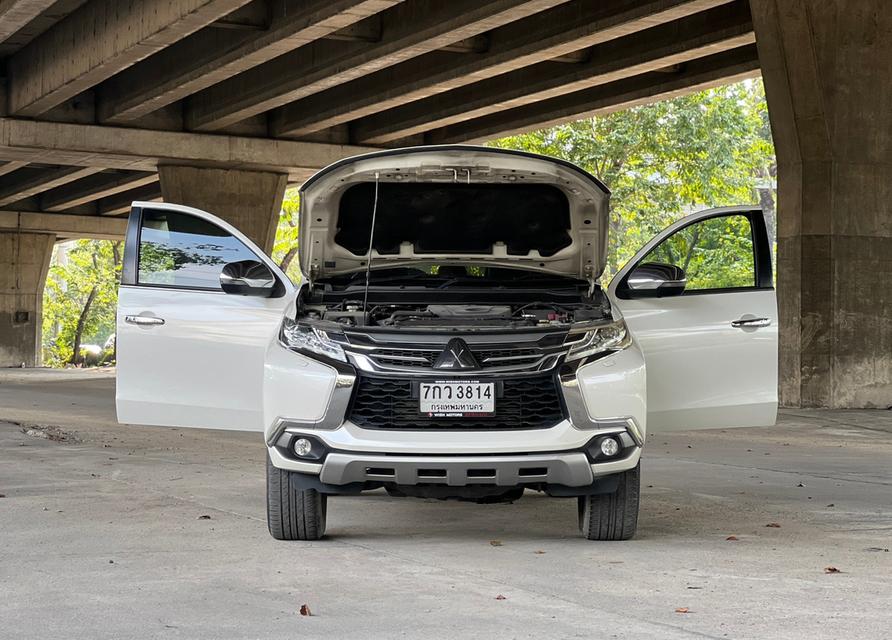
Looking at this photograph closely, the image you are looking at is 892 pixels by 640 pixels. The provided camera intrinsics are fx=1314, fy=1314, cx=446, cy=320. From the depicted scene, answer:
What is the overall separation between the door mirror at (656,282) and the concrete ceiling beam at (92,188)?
3298 cm

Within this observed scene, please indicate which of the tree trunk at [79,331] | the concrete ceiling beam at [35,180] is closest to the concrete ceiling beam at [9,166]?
the concrete ceiling beam at [35,180]

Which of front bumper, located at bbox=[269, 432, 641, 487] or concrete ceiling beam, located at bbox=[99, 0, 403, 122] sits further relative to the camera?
concrete ceiling beam, located at bbox=[99, 0, 403, 122]

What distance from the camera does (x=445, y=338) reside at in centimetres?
625

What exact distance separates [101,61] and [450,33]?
598cm

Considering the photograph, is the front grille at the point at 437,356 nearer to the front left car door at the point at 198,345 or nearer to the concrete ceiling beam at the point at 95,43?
the front left car door at the point at 198,345

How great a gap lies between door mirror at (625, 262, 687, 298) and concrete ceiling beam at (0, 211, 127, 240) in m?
45.4

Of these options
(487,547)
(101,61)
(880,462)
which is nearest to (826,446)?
(880,462)

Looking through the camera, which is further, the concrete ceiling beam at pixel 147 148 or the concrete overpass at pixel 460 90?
the concrete ceiling beam at pixel 147 148

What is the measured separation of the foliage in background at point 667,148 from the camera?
37.7 meters

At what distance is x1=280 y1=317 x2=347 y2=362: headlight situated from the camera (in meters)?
6.24

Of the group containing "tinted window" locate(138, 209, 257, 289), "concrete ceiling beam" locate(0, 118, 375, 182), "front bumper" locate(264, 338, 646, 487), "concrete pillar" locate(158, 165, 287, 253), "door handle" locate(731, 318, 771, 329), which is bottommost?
"front bumper" locate(264, 338, 646, 487)

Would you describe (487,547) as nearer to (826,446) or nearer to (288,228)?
(826,446)

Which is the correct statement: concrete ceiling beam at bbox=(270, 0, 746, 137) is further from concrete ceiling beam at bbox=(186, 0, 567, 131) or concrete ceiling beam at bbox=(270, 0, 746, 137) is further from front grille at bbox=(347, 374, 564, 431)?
front grille at bbox=(347, 374, 564, 431)

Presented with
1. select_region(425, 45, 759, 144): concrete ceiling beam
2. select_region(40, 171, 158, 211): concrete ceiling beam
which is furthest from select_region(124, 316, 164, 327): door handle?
select_region(40, 171, 158, 211): concrete ceiling beam
